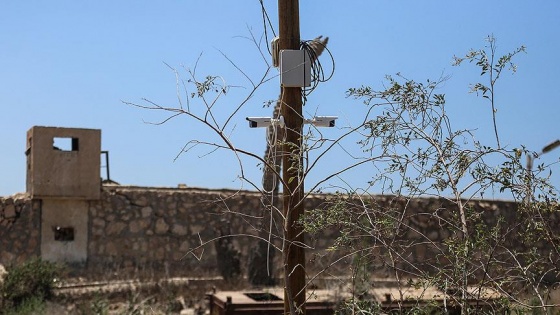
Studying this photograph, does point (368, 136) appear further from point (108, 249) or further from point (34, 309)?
point (108, 249)

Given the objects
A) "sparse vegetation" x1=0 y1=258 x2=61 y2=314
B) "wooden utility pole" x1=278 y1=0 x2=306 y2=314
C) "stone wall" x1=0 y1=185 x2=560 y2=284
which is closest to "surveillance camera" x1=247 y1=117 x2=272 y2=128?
"wooden utility pole" x1=278 y1=0 x2=306 y2=314

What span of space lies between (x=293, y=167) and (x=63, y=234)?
11044 millimetres

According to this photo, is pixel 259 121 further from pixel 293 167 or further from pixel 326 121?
pixel 293 167

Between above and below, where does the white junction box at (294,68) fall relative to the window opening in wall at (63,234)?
above

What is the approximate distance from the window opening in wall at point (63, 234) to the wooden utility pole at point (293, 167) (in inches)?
398

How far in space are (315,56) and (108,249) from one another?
10264 millimetres

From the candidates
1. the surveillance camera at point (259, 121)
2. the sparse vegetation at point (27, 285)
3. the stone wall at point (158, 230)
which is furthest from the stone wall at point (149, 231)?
the surveillance camera at point (259, 121)

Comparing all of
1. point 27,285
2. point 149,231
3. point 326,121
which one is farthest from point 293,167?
point 149,231

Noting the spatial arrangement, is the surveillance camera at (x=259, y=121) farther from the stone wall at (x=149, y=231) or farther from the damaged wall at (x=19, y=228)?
the damaged wall at (x=19, y=228)

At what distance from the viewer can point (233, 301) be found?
13.1 m

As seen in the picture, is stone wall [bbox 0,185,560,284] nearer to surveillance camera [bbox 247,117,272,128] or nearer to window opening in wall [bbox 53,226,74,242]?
Result: window opening in wall [bbox 53,226,74,242]

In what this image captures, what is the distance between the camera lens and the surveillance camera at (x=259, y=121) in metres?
8.76

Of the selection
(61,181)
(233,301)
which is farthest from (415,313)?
(61,181)

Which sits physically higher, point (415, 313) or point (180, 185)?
point (180, 185)
